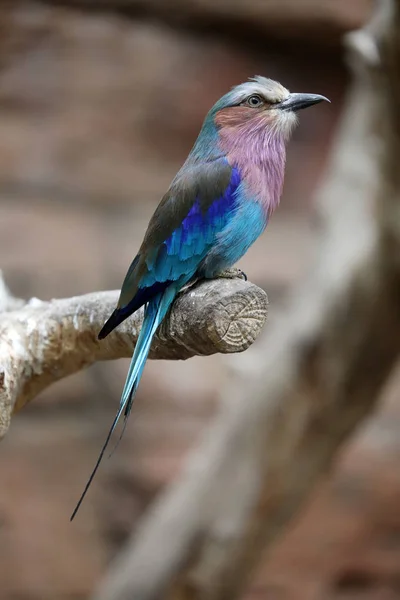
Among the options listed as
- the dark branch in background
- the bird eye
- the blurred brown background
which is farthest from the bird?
the dark branch in background

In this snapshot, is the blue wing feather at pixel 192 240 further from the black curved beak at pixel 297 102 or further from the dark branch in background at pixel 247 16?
the dark branch in background at pixel 247 16

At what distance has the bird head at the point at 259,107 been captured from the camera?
1514mm

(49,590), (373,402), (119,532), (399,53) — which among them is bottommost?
(49,590)

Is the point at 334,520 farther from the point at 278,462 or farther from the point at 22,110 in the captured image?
the point at 22,110

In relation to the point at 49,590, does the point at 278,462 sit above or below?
above

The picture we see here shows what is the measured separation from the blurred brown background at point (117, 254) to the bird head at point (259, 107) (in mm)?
1761

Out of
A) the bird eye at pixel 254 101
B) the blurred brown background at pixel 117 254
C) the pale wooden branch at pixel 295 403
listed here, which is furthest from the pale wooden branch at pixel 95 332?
the blurred brown background at pixel 117 254

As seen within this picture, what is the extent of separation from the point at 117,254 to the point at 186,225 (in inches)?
78.5

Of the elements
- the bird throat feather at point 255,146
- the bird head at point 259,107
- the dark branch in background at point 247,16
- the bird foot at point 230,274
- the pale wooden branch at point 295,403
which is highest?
the dark branch in background at point 247,16

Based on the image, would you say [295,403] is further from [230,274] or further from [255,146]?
[255,146]

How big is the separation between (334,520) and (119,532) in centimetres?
83

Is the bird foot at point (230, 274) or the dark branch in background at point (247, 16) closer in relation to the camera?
the bird foot at point (230, 274)

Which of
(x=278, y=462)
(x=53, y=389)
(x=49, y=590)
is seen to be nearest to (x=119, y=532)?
(x=49, y=590)

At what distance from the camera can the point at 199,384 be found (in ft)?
11.2
